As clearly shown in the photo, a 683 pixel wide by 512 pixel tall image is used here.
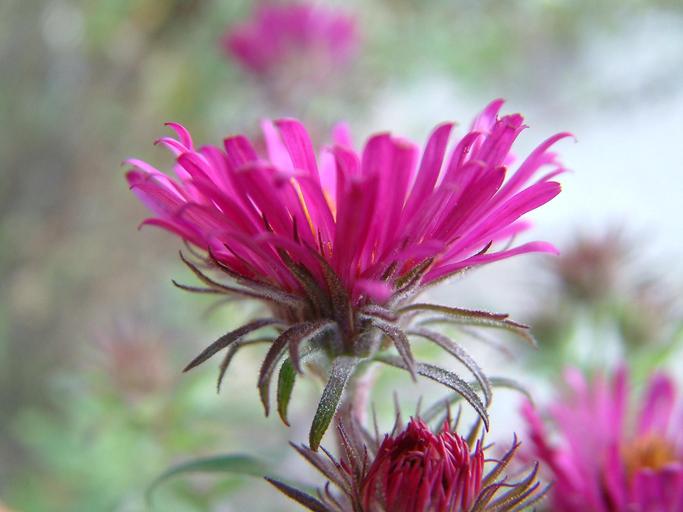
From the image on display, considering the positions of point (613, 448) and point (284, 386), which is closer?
point (284, 386)

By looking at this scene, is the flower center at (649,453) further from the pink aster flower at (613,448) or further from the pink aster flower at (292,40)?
the pink aster flower at (292,40)

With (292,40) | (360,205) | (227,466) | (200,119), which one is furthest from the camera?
(200,119)

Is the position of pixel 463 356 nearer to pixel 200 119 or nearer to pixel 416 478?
pixel 416 478

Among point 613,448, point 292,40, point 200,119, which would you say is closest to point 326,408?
point 613,448

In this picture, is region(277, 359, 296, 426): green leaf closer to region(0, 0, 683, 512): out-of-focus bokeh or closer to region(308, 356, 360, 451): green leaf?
region(308, 356, 360, 451): green leaf

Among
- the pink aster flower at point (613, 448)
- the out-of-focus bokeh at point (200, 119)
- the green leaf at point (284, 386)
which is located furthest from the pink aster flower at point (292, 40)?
the green leaf at point (284, 386)

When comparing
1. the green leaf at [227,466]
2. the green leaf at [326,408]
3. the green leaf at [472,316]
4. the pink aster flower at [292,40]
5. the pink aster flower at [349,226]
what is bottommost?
the green leaf at [326,408]
